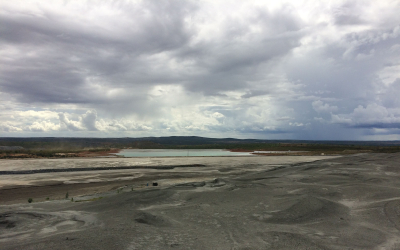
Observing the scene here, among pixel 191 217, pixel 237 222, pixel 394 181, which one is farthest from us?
pixel 394 181

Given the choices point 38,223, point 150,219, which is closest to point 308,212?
point 150,219

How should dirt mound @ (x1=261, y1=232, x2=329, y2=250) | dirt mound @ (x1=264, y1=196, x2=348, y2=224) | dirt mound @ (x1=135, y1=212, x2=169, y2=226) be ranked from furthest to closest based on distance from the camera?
dirt mound @ (x1=264, y1=196, x2=348, y2=224)
dirt mound @ (x1=135, y1=212, x2=169, y2=226)
dirt mound @ (x1=261, y1=232, x2=329, y2=250)

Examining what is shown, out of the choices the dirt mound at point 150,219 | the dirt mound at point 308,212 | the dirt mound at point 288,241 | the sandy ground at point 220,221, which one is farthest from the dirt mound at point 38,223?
the dirt mound at point 308,212

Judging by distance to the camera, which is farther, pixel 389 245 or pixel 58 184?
pixel 58 184

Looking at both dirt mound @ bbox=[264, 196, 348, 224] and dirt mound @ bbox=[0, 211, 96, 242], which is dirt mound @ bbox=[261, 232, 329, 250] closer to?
dirt mound @ bbox=[264, 196, 348, 224]

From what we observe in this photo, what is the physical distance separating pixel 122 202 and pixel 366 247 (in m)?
12.3

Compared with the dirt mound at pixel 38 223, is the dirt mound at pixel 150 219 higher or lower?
higher

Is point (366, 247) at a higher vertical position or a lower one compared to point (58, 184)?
higher

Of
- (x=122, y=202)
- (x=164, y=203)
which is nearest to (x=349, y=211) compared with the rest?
(x=164, y=203)

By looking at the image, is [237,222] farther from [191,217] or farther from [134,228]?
[134,228]

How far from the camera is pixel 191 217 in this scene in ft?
39.7

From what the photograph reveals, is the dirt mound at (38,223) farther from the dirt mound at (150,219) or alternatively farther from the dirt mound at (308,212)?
the dirt mound at (308,212)

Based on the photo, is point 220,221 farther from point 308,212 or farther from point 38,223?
point 38,223

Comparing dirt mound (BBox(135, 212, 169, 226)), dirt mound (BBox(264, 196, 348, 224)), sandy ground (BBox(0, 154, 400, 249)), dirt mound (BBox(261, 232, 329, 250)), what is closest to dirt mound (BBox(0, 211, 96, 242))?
sandy ground (BBox(0, 154, 400, 249))
